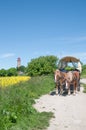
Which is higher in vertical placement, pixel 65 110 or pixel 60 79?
pixel 60 79

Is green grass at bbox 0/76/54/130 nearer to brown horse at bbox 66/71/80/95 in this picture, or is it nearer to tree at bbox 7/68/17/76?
brown horse at bbox 66/71/80/95

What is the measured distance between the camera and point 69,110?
1473 cm

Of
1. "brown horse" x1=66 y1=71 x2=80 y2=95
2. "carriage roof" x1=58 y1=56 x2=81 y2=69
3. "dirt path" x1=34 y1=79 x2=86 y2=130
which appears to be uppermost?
"carriage roof" x1=58 y1=56 x2=81 y2=69

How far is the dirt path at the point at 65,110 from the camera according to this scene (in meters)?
11.7

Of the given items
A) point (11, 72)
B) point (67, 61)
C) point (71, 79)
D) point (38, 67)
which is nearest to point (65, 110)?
point (71, 79)

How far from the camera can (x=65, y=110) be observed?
14750mm

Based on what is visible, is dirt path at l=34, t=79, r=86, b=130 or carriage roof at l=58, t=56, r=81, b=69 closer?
dirt path at l=34, t=79, r=86, b=130

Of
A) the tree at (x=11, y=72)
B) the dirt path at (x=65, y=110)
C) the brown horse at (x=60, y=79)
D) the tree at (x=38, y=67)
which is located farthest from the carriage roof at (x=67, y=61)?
the tree at (x=11, y=72)

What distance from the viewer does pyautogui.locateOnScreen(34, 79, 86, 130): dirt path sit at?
38.3ft

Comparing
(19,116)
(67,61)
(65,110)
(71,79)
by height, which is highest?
(67,61)

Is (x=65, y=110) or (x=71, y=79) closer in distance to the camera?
(x=65, y=110)

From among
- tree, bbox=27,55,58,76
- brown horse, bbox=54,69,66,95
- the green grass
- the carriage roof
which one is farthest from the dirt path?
tree, bbox=27,55,58,76

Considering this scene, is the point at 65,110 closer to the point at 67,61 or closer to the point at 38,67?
the point at 67,61

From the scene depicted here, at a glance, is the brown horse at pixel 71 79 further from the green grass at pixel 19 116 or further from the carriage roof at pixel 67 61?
the green grass at pixel 19 116
